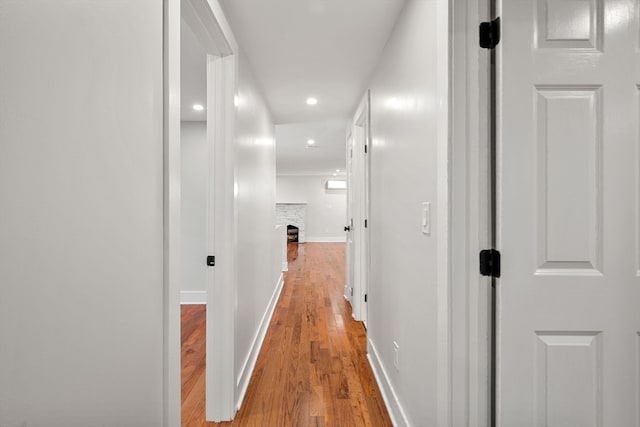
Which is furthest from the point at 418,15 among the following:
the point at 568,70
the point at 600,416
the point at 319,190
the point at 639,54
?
the point at 319,190

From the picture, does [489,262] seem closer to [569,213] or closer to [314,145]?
[569,213]

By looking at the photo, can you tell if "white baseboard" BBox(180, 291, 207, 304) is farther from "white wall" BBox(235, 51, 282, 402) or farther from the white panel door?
the white panel door

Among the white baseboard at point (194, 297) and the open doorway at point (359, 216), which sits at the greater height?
the open doorway at point (359, 216)

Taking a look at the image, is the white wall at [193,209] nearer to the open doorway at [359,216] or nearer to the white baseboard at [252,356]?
the white baseboard at [252,356]

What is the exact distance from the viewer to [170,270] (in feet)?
3.39

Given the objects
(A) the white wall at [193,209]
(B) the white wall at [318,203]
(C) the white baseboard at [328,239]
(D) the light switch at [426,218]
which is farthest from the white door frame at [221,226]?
(C) the white baseboard at [328,239]

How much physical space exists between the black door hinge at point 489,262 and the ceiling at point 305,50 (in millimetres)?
1393

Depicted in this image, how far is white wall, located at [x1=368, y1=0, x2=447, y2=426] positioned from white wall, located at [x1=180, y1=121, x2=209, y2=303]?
97.8 inches

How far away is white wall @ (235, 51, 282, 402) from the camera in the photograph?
2.11 m

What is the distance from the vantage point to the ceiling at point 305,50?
5.88ft

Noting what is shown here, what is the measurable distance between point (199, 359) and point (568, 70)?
2.86 m

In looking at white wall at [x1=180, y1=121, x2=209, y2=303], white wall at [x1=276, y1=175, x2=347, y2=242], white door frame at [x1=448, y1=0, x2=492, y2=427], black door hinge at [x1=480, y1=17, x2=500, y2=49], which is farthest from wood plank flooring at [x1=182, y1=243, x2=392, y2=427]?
white wall at [x1=276, y1=175, x2=347, y2=242]

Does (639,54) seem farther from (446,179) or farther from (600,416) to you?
(600,416)

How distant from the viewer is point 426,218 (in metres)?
1.39
